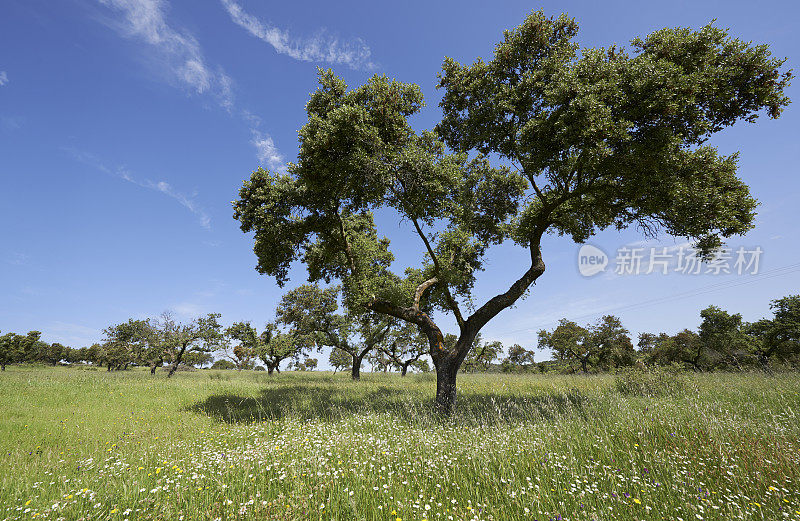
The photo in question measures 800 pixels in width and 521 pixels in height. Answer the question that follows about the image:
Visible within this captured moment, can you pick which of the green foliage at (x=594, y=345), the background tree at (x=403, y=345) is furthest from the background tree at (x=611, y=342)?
the background tree at (x=403, y=345)

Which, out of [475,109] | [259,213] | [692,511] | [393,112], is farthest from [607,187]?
[259,213]

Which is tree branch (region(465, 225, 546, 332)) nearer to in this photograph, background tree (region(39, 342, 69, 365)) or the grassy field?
the grassy field

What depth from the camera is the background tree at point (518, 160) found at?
28.1ft

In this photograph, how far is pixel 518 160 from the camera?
11617mm

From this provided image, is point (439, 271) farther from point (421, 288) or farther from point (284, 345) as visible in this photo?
point (284, 345)

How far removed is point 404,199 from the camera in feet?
37.7

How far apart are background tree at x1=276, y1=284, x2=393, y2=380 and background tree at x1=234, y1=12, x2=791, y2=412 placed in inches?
653

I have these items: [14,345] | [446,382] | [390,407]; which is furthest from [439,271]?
[14,345]

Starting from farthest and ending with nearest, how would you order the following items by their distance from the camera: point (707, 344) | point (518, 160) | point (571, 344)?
point (571, 344) < point (707, 344) < point (518, 160)

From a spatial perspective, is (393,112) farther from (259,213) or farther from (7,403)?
(7,403)

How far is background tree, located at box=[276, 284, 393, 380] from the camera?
3073cm

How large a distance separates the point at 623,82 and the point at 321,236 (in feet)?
39.9

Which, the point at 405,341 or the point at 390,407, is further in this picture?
the point at 405,341

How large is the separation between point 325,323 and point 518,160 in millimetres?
26995
